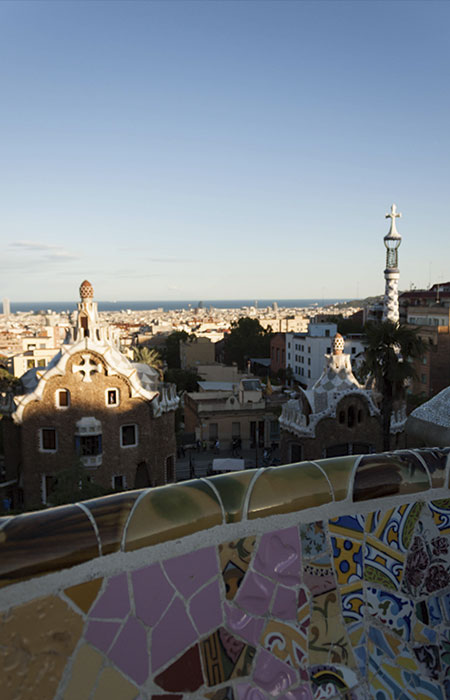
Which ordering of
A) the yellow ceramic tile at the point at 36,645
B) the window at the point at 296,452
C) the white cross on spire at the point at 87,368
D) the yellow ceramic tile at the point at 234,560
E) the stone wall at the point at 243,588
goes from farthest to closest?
1. the window at the point at 296,452
2. the white cross on spire at the point at 87,368
3. the yellow ceramic tile at the point at 234,560
4. the stone wall at the point at 243,588
5. the yellow ceramic tile at the point at 36,645

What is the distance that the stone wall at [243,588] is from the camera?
2.88 metres

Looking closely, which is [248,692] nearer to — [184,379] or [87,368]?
[87,368]

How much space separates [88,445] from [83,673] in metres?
22.2

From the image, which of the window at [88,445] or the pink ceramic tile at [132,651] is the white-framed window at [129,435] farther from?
the pink ceramic tile at [132,651]

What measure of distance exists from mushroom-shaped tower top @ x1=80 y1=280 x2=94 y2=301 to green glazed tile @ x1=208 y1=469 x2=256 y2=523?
22759 mm

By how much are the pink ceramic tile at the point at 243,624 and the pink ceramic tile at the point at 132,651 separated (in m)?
0.53

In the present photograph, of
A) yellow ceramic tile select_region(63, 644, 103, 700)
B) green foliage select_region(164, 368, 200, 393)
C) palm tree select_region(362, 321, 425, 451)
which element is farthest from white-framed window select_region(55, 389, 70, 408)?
green foliage select_region(164, 368, 200, 393)

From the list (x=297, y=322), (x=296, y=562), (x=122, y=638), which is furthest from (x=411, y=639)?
(x=297, y=322)

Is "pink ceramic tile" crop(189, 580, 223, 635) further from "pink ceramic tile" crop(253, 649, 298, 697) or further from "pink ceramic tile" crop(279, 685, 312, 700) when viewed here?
"pink ceramic tile" crop(279, 685, 312, 700)

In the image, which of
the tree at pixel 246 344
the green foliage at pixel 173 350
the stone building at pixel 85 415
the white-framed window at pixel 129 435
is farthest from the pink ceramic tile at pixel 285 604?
the tree at pixel 246 344

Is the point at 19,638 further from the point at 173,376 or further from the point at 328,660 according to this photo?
the point at 173,376

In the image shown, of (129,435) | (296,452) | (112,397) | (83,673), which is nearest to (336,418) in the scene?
(296,452)

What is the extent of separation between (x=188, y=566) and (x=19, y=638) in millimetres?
955

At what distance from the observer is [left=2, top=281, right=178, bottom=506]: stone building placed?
2398 centimetres
